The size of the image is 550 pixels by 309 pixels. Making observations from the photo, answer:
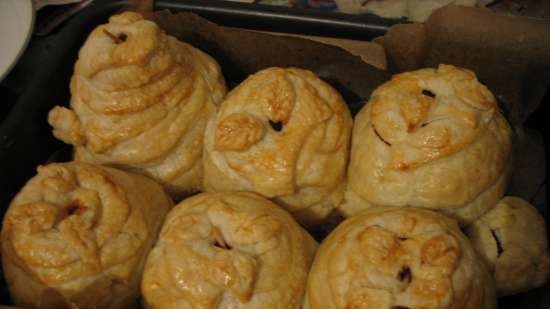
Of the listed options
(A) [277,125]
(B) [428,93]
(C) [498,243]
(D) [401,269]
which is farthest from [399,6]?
(D) [401,269]

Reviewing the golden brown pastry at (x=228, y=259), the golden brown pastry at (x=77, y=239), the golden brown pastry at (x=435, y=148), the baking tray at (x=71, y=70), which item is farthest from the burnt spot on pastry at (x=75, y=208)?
the golden brown pastry at (x=435, y=148)

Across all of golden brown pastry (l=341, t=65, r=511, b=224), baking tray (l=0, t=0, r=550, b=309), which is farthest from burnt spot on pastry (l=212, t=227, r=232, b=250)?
baking tray (l=0, t=0, r=550, b=309)

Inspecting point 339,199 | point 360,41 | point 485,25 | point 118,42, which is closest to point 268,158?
point 339,199

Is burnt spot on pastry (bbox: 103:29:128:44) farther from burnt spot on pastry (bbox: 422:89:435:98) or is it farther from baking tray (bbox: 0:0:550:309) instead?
burnt spot on pastry (bbox: 422:89:435:98)

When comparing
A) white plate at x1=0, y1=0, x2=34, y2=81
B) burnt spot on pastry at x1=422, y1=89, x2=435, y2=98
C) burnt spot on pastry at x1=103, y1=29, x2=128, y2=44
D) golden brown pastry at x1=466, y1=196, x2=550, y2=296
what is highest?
burnt spot on pastry at x1=103, y1=29, x2=128, y2=44

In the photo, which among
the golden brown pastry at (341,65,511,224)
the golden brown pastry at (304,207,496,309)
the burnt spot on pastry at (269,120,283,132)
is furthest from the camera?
the burnt spot on pastry at (269,120,283,132)

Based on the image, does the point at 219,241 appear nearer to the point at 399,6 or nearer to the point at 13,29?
the point at 13,29

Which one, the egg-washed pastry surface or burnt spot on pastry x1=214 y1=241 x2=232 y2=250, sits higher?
the egg-washed pastry surface
